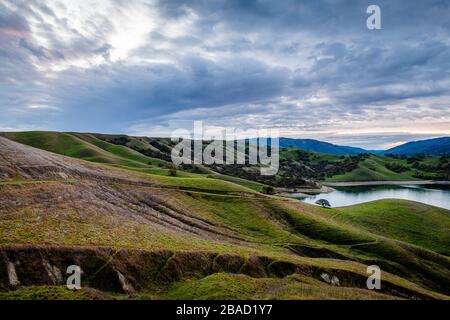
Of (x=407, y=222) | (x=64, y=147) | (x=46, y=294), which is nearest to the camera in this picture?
(x=46, y=294)

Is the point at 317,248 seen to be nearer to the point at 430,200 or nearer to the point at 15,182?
the point at 15,182

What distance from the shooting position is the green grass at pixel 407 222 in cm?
7112

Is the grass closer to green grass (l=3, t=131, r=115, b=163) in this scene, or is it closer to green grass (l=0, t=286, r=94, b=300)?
green grass (l=0, t=286, r=94, b=300)

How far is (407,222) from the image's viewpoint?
262ft

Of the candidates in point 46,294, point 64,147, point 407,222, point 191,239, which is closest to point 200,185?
point 191,239

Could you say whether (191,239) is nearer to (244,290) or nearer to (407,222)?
→ (244,290)

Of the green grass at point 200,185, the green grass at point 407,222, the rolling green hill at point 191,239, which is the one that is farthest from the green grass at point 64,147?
the green grass at point 407,222

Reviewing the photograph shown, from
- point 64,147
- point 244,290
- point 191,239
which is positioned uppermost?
point 64,147

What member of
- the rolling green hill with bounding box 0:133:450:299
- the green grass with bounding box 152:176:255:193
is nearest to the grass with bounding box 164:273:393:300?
the rolling green hill with bounding box 0:133:450:299

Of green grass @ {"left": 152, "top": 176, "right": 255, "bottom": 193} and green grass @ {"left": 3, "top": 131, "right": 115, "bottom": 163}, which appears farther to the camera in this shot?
green grass @ {"left": 3, "top": 131, "right": 115, "bottom": 163}

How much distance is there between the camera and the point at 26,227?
A: 32719mm

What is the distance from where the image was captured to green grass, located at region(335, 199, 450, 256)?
7112cm
